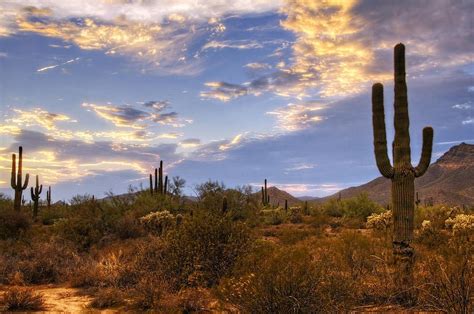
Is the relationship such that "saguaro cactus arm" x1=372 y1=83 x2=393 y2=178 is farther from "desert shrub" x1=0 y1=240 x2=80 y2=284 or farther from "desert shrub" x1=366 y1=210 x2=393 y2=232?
"desert shrub" x1=366 y1=210 x2=393 y2=232

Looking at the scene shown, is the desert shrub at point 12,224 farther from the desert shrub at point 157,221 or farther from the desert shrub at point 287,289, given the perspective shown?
the desert shrub at point 287,289

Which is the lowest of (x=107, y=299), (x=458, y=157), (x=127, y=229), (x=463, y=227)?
(x=107, y=299)

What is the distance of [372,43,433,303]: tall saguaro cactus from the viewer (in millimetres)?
10039

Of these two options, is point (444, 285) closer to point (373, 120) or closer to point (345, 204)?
point (373, 120)

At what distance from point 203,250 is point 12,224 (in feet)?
49.2

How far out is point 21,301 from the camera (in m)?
9.80

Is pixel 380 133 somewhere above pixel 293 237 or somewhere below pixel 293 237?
above

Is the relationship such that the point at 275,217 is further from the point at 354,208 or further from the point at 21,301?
the point at 21,301

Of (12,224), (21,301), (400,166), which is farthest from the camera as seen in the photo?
(12,224)

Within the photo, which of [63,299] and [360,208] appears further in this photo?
[360,208]

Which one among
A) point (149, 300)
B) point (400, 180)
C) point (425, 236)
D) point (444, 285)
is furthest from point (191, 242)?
point (425, 236)

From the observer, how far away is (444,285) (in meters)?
6.64

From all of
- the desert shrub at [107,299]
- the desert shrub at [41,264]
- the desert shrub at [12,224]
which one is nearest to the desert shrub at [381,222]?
the desert shrub at [41,264]

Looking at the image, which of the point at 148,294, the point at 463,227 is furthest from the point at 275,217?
the point at 148,294
